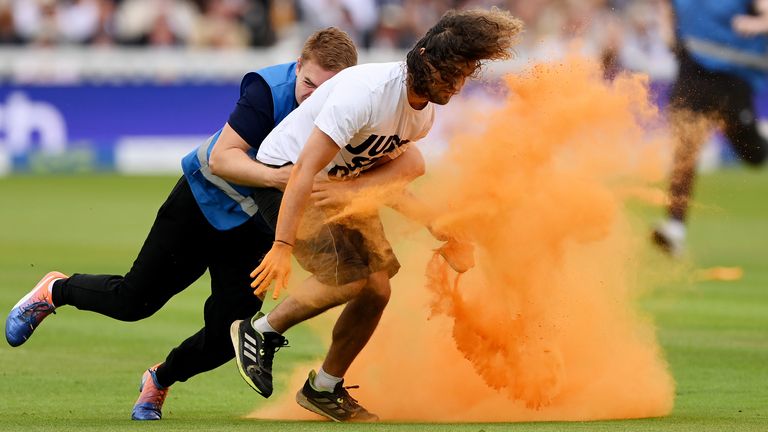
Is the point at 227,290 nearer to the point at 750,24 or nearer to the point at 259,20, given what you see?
the point at 750,24

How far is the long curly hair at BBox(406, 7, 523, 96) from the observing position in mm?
6805

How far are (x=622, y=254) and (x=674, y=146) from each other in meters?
0.71

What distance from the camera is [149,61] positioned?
26.3 m

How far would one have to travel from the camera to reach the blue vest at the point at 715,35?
15.4 meters

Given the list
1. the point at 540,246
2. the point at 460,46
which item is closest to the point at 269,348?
the point at 540,246

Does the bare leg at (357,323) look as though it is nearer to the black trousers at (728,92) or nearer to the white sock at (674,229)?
the white sock at (674,229)

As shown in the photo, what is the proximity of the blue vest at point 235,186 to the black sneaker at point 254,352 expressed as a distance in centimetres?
59

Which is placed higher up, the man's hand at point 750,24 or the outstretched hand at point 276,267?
the outstretched hand at point 276,267

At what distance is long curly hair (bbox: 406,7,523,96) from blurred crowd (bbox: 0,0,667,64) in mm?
19038

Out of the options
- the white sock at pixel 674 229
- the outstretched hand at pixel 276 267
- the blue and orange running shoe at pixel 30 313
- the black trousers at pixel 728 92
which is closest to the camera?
the outstretched hand at pixel 276 267

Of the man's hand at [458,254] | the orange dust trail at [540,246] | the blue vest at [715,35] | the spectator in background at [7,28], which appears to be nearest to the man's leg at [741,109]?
the blue vest at [715,35]

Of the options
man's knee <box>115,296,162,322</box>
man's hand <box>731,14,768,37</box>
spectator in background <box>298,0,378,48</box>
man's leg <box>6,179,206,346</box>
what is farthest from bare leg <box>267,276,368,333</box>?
spectator in background <box>298,0,378,48</box>

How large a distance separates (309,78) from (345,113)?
81 cm

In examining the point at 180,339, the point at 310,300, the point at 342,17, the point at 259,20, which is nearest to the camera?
the point at 310,300
